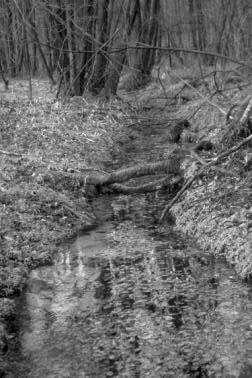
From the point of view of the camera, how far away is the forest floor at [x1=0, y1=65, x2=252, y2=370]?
29.1 ft

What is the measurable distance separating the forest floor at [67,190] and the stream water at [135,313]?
330 millimetres

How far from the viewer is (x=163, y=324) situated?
6789 millimetres

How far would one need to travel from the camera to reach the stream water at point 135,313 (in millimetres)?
5973

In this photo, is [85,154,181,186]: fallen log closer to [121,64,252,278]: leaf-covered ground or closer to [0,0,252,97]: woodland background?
[121,64,252,278]: leaf-covered ground

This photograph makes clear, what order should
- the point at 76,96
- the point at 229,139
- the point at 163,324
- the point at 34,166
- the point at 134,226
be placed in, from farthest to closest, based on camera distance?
1. the point at 76,96
2. the point at 34,166
3. the point at 229,139
4. the point at 134,226
5. the point at 163,324

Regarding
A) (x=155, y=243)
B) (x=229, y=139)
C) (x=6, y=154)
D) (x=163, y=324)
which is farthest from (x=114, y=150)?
(x=163, y=324)

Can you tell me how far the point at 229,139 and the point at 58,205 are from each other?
3693 mm

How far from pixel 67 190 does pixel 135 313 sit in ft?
18.7

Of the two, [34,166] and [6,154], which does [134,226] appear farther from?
[6,154]

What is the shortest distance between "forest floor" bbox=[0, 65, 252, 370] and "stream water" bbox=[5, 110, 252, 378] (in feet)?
1.08

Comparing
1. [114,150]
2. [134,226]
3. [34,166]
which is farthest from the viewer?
[114,150]

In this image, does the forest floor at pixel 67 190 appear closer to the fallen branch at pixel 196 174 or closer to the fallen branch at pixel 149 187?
the fallen branch at pixel 196 174

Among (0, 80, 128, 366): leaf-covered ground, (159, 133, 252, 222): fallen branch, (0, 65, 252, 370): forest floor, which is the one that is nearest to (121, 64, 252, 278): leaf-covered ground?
(0, 65, 252, 370): forest floor

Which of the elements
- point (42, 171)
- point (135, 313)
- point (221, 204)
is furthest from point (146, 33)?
point (135, 313)
